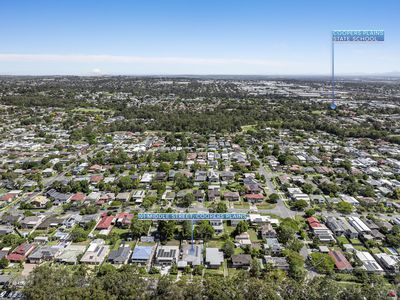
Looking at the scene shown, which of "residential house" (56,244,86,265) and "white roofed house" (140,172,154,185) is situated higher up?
"white roofed house" (140,172,154,185)

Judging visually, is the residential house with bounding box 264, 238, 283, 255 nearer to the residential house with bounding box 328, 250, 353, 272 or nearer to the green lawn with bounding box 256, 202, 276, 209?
the residential house with bounding box 328, 250, 353, 272

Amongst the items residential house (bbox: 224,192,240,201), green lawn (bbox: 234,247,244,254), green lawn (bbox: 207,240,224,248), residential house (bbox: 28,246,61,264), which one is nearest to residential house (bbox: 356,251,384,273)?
green lawn (bbox: 234,247,244,254)

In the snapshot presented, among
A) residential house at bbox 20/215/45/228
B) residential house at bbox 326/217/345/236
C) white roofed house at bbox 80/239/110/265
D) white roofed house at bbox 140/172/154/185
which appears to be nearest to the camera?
white roofed house at bbox 80/239/110/265

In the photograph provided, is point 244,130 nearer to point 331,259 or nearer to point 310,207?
A: point 310,207

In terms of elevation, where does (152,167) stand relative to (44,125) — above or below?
below

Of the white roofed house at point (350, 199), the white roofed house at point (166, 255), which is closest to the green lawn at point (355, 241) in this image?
the white roofed house at point (350, 199)

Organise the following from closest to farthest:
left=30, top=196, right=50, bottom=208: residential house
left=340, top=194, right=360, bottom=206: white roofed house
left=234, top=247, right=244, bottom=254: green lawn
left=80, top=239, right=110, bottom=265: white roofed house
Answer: left=80, top=239, right=110, bottom=265: white roofed house, left=234, top=247, right=244, bottom=254: green lawn, left=30, top=196, right=50, bottom=208: residential house, left=340, top=194, right=360, bottom=206: white roofed house

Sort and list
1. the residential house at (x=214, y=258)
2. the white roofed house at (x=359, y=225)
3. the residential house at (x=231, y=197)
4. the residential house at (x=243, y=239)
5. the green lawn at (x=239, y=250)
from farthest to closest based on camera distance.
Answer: the residential house at (x=231, y=197) → the white roofed house at (x=359, y=225) → the residential house at (x=243, y=239) → the green lawn at (x=239, y=250) → the residential house at (x=214, y=258)

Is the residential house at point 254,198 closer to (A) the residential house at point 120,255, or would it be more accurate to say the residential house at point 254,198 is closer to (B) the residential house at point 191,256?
(B) the residential house at point 191,256

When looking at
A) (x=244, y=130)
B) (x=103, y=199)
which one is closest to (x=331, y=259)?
(x=103, y=199)

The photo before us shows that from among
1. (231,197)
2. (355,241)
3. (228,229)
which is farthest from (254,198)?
(355,241)

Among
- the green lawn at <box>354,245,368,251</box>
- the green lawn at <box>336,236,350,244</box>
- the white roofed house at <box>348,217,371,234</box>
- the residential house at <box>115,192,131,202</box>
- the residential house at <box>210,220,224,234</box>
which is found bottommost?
the green lawn at <box>354,245,368,251</box>
